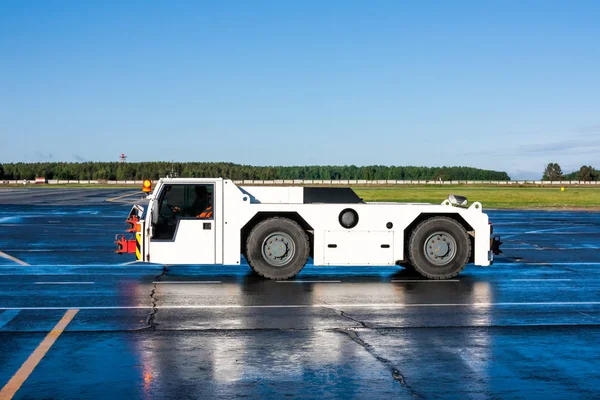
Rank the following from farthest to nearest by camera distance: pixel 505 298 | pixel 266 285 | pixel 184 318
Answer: pixel 266 285 → pixel 505 298 → pixel 184 318

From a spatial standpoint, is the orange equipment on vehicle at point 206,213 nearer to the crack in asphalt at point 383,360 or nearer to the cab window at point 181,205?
the cab window at point 181,205

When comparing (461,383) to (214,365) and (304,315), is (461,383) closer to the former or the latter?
(214,365)

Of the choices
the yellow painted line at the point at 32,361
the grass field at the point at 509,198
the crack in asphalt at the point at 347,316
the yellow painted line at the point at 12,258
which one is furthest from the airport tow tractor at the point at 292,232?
the grass field at the point at 509,198

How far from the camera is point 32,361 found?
26.8ft

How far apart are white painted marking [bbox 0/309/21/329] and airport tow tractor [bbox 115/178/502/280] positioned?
3.61 metres

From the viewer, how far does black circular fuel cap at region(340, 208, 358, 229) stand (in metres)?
15.1

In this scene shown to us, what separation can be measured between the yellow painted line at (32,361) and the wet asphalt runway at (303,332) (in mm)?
82

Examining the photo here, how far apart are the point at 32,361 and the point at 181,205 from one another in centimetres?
706

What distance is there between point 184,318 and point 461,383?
4678 mm

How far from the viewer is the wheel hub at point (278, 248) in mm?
14875

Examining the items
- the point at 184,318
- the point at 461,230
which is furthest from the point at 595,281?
the point at 184,318

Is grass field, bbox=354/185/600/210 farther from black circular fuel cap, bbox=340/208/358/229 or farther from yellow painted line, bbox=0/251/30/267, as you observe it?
black circular fuel cap, bbox=340/208/358/229

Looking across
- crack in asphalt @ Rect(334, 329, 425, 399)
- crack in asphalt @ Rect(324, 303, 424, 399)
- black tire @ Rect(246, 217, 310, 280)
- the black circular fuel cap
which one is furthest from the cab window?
crack in asphalt @ Rect(334, 329, 425, 399)

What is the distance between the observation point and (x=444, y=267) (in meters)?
15.2
